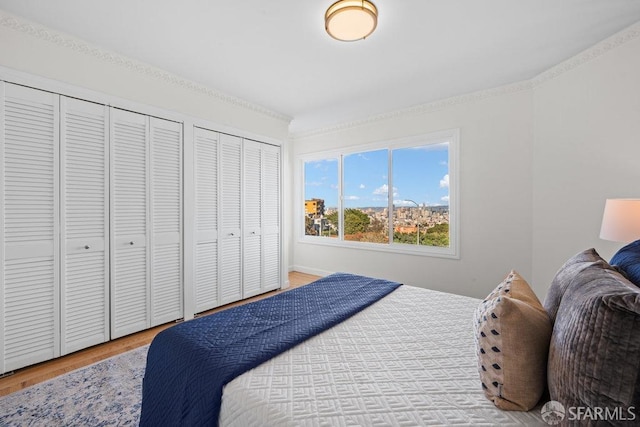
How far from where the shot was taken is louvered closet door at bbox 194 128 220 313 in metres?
3.24

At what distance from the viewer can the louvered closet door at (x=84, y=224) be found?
2.35 m

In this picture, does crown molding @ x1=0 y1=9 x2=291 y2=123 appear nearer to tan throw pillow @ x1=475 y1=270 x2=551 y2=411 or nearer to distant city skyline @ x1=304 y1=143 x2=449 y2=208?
distant city skyline @ x1=304 y1=143 x2=449 y2=208

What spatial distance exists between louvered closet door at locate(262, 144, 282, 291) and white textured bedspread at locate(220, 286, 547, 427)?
8.37 ft

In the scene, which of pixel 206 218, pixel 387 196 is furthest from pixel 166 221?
pixel 387 196

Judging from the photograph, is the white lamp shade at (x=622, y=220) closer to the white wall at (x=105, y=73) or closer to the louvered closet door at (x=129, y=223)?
the white wall at (x=105, y=73)

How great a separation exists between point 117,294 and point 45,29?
2.23m

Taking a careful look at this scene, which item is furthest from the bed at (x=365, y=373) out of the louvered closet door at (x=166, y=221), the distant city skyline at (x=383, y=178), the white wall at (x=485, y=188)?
the distant city skyline at (x=383, y=178)

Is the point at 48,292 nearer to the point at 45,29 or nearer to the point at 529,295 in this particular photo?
the point at 45,29

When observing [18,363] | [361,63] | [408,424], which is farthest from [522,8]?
[18,363]

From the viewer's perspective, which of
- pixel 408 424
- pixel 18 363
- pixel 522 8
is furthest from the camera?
pixel 18 363

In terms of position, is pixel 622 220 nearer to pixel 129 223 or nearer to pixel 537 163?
pixel 537 163

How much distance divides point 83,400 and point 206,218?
189 centimetres

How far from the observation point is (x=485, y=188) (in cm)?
340

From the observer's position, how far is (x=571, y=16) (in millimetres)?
2096
